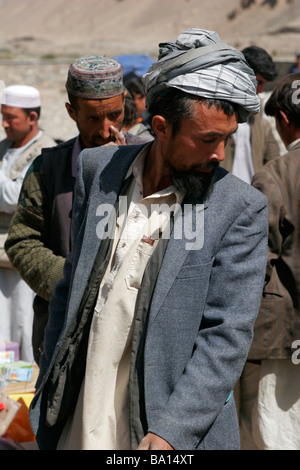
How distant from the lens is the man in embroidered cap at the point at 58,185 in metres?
2.75

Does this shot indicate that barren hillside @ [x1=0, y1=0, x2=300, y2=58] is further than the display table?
Yes

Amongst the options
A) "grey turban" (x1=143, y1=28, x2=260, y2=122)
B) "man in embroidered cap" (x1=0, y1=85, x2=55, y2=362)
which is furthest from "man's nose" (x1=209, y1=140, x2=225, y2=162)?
"man in embroidered cap" (x1=0, y1=85, x2=55, y2=362)

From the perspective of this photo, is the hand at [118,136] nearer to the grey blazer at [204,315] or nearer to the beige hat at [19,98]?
the grey blazer at [204,315]

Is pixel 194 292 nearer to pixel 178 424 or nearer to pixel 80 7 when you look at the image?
pixel 178 424

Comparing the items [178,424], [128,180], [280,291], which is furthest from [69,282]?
[280,291]

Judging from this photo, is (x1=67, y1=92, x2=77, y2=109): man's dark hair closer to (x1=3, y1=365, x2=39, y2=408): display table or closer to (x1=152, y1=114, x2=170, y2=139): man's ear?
(x1=152, y1=114, x2=170, y2=139): man's ear

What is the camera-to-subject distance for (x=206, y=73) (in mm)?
2008

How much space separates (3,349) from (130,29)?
73.8 metres

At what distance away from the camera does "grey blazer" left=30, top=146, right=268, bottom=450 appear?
197 cm

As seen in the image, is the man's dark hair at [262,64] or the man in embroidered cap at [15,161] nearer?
the man in embroidered cap at [15,161]

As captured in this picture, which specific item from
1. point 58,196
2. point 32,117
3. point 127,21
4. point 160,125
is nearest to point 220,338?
point 160,125

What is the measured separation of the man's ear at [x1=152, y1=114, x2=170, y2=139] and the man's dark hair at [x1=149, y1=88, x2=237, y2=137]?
14 millimetres

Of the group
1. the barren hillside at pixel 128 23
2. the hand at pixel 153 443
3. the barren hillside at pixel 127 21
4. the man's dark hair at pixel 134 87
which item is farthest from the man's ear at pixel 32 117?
the barren hillside at pixel 127 21

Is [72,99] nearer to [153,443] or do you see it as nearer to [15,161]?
[153,443]
